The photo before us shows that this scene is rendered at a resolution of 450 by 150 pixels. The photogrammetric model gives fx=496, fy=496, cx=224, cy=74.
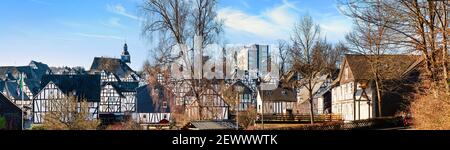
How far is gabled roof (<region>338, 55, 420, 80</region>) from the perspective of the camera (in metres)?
8.77

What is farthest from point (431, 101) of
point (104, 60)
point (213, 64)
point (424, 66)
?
point (104, 60)

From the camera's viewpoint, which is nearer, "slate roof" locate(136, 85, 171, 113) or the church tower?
the church tower

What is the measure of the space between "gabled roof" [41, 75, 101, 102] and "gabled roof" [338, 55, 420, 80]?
3.95m

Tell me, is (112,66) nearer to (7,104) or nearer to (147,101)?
(7,104)

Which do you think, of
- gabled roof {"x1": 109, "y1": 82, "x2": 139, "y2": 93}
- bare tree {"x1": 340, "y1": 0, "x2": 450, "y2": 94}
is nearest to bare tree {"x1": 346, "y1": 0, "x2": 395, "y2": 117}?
bare tree {"x1": 340, "y1": 0, "x2": 450, "y2": 94}

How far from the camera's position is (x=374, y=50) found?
8445 millimetres

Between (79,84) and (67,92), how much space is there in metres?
1.10

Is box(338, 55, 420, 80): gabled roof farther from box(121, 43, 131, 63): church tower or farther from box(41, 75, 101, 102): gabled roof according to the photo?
box(121, 43, 131, 63): church tower

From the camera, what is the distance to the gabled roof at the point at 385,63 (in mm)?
8766

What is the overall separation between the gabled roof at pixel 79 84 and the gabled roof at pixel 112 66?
0.88 feet

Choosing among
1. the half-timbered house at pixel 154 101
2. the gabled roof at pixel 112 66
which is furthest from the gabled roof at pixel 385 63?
the gabled roof at pixel 112 66
